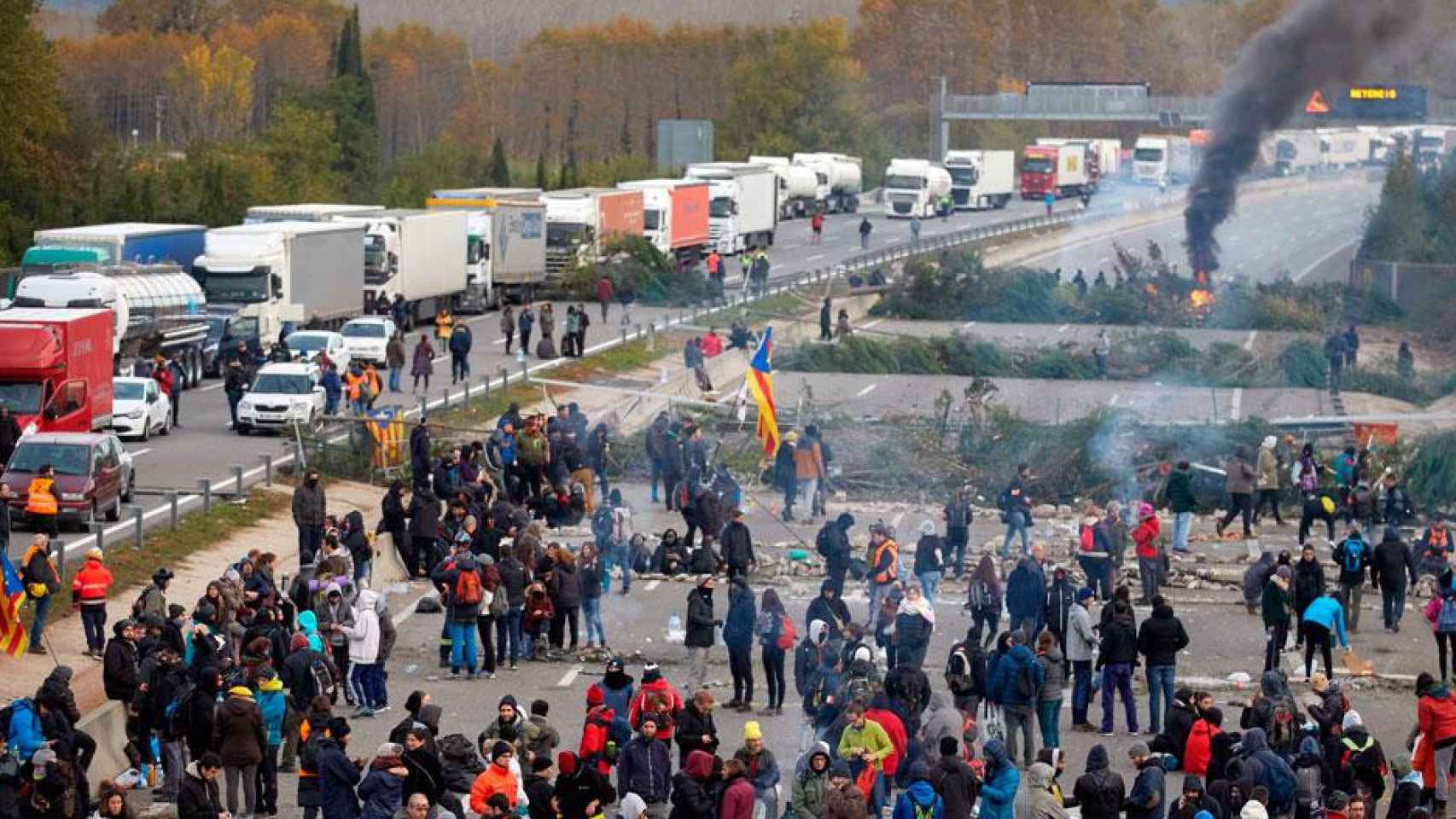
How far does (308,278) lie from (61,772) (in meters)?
38.1

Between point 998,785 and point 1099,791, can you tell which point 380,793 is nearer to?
point 998,785

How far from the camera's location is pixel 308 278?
56.7 m

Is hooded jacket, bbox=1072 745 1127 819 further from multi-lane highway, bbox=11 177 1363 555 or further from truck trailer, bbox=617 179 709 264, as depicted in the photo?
truck trailer, bbox=617 179 709 264

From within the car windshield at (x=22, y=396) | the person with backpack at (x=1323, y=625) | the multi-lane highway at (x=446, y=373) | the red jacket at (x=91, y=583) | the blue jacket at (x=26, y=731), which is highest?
the car windshield at (x=22, y=396)

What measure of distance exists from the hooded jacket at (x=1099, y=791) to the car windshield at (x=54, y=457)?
18818mm

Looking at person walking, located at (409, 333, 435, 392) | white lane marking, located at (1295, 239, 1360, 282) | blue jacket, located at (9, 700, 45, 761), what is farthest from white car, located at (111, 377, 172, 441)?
white lane marking, located at (1295, 239, 1360, 282)

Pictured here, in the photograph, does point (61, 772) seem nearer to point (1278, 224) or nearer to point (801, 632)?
point (801, 632)

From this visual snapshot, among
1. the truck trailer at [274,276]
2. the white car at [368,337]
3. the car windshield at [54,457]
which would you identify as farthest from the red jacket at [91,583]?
the truck trailer at [274,276]

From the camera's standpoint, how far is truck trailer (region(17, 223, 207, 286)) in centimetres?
5475

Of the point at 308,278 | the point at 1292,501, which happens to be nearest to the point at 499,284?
the point at 308,278

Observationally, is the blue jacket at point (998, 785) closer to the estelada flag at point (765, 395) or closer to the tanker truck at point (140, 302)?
the estelada flag at point (765, 395)

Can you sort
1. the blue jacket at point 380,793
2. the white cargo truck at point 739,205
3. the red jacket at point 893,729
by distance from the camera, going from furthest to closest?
the white cargo truck at point 739,205 → the red jacket at point 893,729 → the blue jacket at point 380,793

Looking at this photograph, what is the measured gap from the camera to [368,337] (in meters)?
54.5

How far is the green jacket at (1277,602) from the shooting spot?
27516mm
